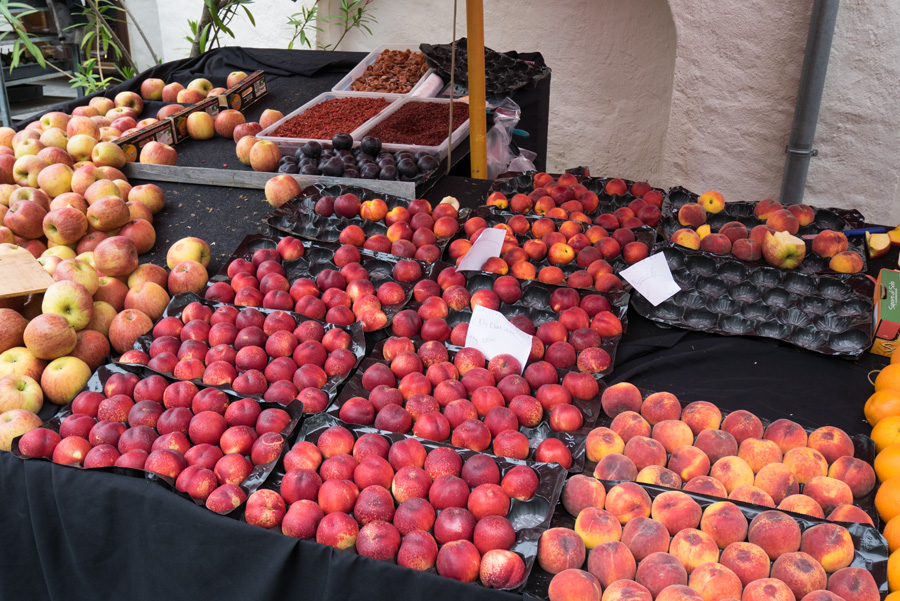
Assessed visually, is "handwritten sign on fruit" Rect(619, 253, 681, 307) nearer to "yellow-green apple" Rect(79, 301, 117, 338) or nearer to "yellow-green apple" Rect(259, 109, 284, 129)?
"yellow-green apple" Rect(79, 301, 117, 338)

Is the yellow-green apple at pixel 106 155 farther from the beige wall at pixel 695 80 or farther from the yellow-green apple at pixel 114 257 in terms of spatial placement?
the beige wall at pixel 695 80

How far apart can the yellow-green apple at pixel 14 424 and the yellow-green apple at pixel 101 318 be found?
364mm

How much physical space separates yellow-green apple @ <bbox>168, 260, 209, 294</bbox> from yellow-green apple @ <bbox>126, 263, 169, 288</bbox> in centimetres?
4

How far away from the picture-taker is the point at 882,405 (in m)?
1.51

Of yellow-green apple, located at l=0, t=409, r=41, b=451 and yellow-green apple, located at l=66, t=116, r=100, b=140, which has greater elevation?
yellow-green apple, located at l=66, t=116, r=100, b=140

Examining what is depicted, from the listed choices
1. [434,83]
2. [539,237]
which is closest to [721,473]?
[539,237]

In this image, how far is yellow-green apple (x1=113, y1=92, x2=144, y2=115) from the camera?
362 centimetres

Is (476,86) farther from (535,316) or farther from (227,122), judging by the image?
(227,122)

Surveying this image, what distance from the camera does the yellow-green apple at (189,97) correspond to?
3711 millimetres

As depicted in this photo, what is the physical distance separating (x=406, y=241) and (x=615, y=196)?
2.94 ft

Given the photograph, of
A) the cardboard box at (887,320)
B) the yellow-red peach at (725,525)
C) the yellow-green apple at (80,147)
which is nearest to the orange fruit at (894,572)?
the yellow-red peach at (725,525)

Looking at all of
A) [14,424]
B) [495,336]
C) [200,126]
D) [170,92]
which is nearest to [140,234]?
[14,424]

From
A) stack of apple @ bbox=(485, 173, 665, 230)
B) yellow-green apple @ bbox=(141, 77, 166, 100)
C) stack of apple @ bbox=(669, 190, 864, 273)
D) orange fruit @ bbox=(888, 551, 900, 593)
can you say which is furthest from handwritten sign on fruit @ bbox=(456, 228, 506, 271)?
yellow-green apple @ bbox=(141, 77, 166, 100)

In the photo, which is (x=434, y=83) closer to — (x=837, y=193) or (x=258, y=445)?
(x=837, y=193)
